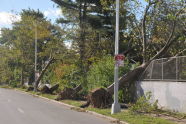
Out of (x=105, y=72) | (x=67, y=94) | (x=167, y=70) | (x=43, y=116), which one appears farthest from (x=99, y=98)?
(x=67, y=94)

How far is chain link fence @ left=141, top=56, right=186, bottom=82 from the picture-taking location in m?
18.2

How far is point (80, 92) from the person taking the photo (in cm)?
3008

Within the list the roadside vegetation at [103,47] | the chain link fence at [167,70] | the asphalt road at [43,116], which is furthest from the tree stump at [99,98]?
the chain link fence at [167,70]

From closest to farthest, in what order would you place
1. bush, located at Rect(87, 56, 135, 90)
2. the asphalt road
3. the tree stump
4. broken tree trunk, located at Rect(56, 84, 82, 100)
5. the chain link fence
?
1. the asphalt road
2. the chain link fence
3. the tree stump
4. bush, located at Rect(87, 56, 135, 90)
5. broken tree trunk, located at Rect(56, 84, 82, 100)

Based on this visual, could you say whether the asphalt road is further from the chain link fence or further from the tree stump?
the chain link fence

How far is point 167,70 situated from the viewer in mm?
19625

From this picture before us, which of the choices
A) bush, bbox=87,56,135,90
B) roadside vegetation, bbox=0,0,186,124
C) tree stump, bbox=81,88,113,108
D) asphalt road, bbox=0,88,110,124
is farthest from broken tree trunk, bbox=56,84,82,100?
asphalt road, bbox=0,88,110,124

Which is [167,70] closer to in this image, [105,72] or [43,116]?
[105,72]

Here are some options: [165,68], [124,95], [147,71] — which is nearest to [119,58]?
[165,68]

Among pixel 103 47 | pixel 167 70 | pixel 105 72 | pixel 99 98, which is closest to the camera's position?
pixel 167 70

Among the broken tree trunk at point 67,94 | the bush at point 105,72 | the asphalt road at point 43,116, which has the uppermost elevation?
the bush at point 105,72

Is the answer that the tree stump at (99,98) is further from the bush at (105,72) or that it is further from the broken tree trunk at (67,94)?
the broken tree trunk at (67,94)

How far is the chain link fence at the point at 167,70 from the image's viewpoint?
18.2 metres

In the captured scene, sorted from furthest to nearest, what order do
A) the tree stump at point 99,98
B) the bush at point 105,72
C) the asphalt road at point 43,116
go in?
the bush at point 105,72, the tree stump at point 99,98, the asphalt road at point 43,116
